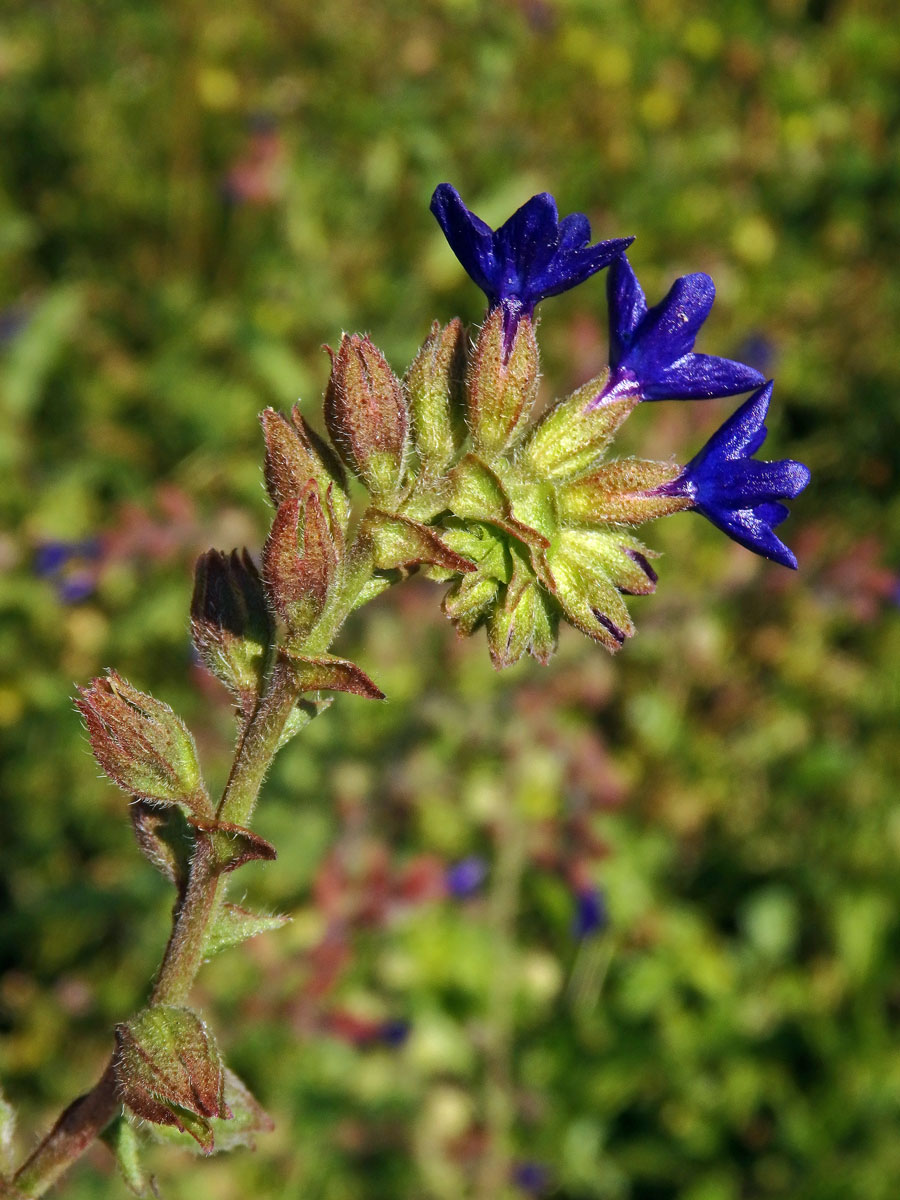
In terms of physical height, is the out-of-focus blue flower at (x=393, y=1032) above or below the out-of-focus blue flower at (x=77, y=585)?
below

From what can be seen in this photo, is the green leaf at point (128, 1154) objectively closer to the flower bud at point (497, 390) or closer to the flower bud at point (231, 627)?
the flower bud at point (231, 627)

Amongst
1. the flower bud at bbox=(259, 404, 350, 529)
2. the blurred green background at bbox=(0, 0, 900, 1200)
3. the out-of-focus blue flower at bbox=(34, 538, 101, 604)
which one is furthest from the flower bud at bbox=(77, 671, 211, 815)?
the out-of-focus blue flower at bbox=(34, 538, 101, 604)

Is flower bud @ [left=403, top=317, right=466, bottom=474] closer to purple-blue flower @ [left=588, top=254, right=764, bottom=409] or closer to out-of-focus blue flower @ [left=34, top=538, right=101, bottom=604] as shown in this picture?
purple-blue flower @ [left=588, top=254, right=764, bottom=409]

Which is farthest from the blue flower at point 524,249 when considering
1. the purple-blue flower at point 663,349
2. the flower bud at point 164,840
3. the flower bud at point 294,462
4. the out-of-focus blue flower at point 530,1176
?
the out-of-focus blue flower at point 530,1176

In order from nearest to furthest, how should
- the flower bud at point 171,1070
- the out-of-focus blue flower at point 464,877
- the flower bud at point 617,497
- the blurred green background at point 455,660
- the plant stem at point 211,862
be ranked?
the flower bud at point 171,1070 < the plant stem at point 211,862 < the flower bud at point 617,497 < the blurred green background at point 455,660 < the out-of-focus blue flower at point 464,877

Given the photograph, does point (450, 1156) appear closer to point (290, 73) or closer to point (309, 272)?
point (309, 272)

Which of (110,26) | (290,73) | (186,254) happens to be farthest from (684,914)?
(110,26)
